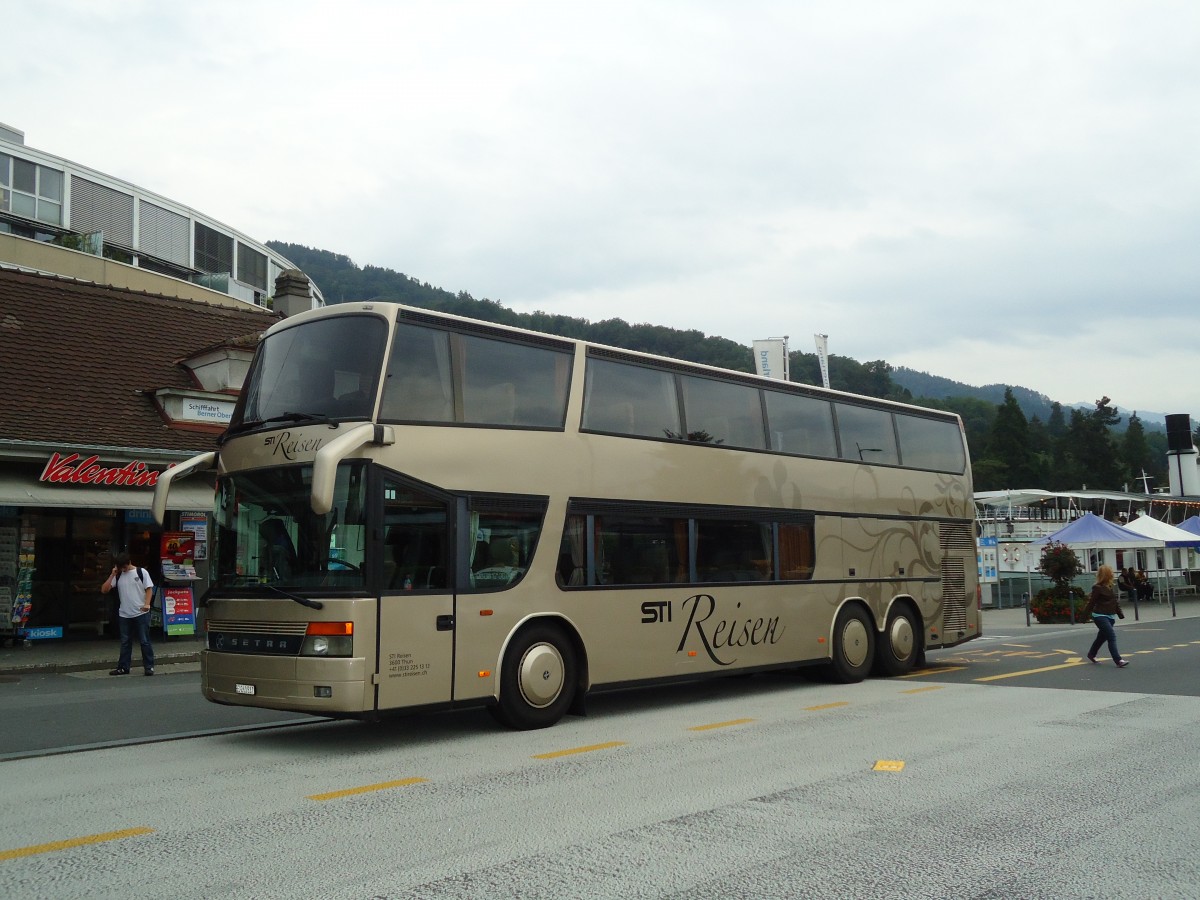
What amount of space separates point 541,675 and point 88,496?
12146mm

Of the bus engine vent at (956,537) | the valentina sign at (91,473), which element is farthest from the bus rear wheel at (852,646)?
the valentina sign at (91,473)

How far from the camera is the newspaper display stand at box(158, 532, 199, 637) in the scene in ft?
67.1

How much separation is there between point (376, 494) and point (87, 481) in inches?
471

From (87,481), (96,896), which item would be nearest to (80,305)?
(87,481)

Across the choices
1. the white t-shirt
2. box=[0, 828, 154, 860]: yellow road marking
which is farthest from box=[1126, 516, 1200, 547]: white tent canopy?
box=[0, 828, 154, 860]: yellow road marking

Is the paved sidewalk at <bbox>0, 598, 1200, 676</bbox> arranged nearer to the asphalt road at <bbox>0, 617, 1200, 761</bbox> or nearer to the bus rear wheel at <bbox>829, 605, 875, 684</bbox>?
the asphalt road at <bbox>0, 617, 1200, 761</bbox>

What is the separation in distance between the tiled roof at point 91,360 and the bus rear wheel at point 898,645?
13.7 meters

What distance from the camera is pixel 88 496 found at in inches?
727

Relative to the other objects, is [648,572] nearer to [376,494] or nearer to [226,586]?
[376,494]

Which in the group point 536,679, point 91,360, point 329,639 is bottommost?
point 536,679

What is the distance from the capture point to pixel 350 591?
8.80 meters

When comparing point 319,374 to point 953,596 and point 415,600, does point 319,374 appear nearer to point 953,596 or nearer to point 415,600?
point 415,600

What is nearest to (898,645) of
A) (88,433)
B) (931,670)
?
(931,670)

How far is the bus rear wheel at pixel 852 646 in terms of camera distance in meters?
14.0
